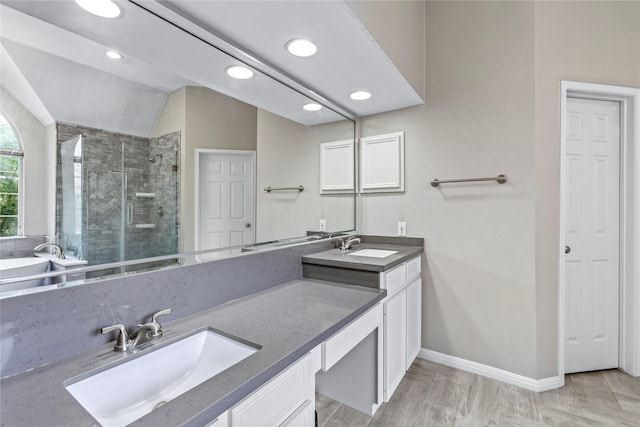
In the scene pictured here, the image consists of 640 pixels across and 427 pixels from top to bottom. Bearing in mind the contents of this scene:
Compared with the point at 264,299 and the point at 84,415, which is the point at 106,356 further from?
the point at 264,299

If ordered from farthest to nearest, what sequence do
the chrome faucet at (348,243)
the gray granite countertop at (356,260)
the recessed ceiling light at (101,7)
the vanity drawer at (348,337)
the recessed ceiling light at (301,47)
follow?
the chrome faucet at (348,243) → the gray granite countertop at (356,260) → the recessed ceiling light at (301,47) → the vanity drawer at (348,337) → the recessed ceiling light at (101,7)

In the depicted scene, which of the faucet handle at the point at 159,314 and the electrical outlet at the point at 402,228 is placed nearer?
the faucet handle at the point at 159,314

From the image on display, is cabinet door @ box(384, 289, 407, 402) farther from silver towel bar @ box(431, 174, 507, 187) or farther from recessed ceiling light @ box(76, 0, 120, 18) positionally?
recessed ceiling light @ box(76, 0, 120, 18)

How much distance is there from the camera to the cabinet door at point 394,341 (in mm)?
1728

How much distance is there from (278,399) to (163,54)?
54.2 inches

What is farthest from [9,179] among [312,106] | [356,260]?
[312,106]

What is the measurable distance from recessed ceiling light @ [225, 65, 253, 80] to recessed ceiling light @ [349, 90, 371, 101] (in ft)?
2.77

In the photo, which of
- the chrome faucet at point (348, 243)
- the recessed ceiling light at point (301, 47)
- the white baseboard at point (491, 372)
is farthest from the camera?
the chrome faucet at point (348, 243)

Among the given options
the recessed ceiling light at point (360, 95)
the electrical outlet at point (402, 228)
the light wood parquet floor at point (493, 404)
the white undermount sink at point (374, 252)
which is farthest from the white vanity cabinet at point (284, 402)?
the recessed ceiling light at point (360, 95)

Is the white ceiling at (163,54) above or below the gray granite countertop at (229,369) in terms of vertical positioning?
above

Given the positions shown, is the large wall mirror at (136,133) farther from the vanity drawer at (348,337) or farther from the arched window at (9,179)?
the vanity drawer at (348,337)

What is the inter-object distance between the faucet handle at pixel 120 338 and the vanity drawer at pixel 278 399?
0.44 meters

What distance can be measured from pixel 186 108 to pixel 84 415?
106 cm

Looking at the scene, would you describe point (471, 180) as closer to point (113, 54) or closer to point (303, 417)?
point (303, 417)
